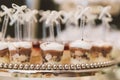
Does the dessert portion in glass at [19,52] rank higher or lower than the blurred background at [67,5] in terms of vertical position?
lower

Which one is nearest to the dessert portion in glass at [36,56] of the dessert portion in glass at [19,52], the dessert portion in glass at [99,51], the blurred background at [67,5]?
the dessert portion in glass at [19,52]

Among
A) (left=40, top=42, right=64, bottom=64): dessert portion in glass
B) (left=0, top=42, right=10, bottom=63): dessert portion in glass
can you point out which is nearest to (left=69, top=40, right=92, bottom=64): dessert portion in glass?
(left=40, top=42, right=64, bottom=64): dessert portion in glass

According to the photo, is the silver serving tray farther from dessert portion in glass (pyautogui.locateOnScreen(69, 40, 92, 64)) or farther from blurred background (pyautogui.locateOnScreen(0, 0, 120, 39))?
blurred background (pyautogui.locateOnScreen(0, 0, 120, 39))

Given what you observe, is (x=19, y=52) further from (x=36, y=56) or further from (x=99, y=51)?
(x=99, y=51)

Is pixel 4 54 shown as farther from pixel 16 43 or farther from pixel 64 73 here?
pixel 64 73

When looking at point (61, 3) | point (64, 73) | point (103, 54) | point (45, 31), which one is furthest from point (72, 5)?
point (64, 73)

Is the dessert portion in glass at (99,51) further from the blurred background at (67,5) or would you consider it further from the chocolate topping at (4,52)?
the blurred background at (67,5)
